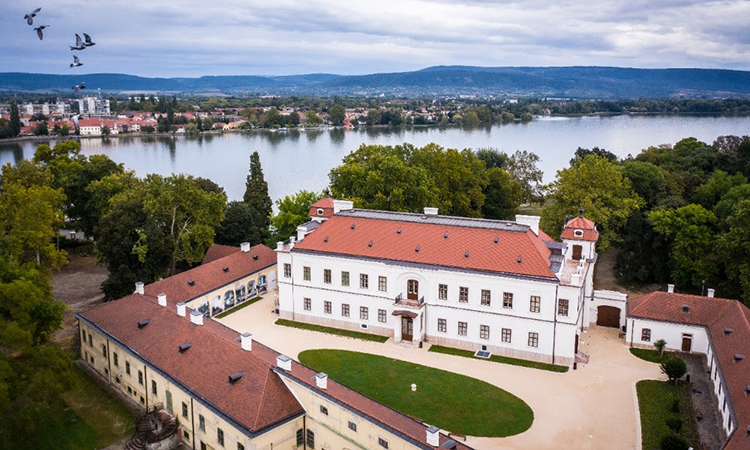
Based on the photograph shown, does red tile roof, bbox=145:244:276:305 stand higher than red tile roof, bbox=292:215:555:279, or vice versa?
red tile roof, bbox=292:215:555:279

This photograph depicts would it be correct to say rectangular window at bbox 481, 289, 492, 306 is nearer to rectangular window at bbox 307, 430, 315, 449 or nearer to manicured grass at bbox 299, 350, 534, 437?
manicured grass at bbox 299, 350, 534, 437

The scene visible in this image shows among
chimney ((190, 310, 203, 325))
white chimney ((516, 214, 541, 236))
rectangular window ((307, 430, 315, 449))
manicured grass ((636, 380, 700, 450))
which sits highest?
white chimney ((516, 214, 541, 236))

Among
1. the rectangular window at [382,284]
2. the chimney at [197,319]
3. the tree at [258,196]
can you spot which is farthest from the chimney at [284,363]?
the tree at [258,196]

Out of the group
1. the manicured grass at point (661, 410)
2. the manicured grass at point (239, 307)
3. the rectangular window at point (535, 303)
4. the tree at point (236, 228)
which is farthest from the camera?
the tree at point (236, 228)

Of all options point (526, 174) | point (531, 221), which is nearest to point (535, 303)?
point (531, 221)

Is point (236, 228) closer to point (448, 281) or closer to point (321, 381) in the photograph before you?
point (448, 281)

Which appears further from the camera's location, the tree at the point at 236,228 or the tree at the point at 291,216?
the tree at the point at 236,228

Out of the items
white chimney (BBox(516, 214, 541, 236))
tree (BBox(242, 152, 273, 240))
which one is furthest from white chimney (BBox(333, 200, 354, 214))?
tree (BBox(242, 152, 273, 240))

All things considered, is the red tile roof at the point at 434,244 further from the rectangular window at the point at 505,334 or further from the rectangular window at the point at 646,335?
the rectangular window at the point at 646,335
